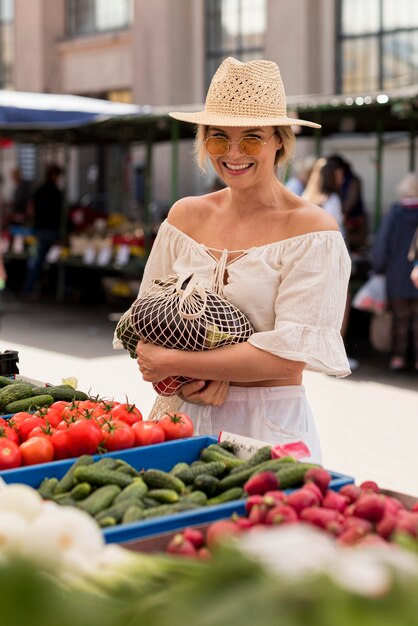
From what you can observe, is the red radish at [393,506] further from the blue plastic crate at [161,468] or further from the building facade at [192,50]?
the building facade at [192,50]

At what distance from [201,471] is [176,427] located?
35 centimetres

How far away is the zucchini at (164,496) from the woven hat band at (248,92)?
4.41 feet

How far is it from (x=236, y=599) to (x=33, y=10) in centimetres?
2472

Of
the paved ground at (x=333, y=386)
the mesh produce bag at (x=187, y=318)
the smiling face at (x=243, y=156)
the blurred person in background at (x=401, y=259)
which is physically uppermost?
the smiling face at (x=243, y=156)

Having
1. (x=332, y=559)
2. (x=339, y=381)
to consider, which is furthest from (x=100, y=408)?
(x=339, y=381)

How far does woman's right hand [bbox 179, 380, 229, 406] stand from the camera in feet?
11.0

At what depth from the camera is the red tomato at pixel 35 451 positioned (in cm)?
280

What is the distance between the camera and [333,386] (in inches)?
378

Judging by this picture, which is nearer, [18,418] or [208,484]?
[208,484]

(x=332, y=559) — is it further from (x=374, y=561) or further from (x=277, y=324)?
(x=277, y=324)

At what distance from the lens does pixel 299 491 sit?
2314 millimetres

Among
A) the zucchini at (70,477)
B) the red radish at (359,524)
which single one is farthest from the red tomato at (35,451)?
the red radish at (359,524)

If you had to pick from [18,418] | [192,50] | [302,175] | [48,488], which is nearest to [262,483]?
[48,488]

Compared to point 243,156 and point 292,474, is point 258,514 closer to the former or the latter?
point 292,474
